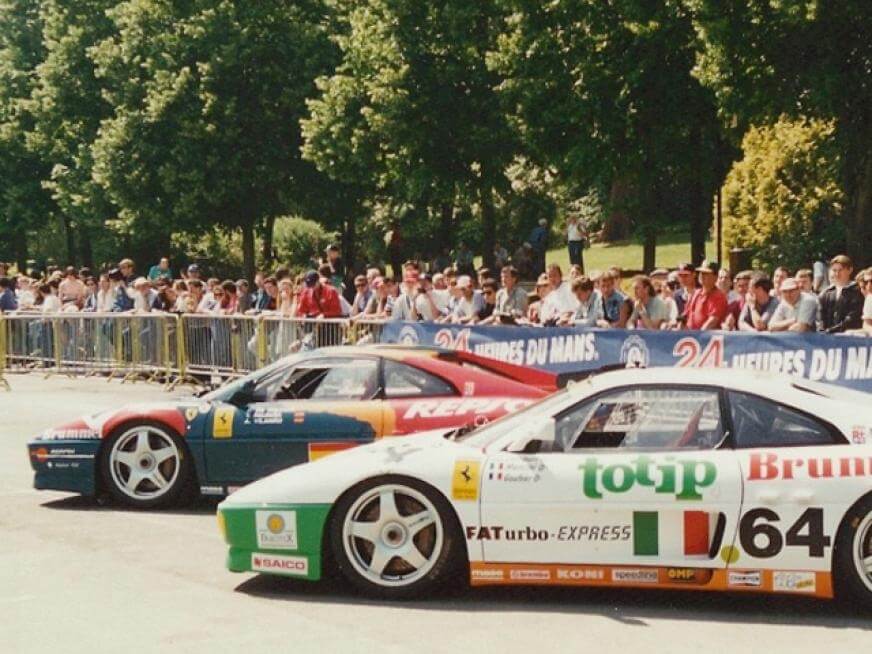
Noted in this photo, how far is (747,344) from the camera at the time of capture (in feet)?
47.2

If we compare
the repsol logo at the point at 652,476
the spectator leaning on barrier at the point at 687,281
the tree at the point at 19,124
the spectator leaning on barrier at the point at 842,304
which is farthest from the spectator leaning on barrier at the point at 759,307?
the tree at the point at 19,124

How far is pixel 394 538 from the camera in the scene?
8297 mm

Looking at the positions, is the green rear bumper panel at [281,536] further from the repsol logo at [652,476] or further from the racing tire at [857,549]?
the racing tire at [857,549]

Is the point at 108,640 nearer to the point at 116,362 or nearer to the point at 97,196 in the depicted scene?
the point at 116,362

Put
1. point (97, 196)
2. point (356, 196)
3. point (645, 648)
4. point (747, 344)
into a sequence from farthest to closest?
point (97, 196)
point (356, 196)
point (747, 344)
point (645, 648)

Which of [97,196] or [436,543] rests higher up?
[97,196]

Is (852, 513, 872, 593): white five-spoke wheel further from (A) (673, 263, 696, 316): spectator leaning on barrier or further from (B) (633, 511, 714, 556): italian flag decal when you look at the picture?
(A) (673, 263, 696, 316): spectator leaning on barrier

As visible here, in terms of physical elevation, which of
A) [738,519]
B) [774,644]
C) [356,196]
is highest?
[356,196]

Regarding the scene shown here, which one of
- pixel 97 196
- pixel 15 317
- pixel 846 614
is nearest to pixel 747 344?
pixel 846 614

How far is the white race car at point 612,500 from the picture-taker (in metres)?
7.82

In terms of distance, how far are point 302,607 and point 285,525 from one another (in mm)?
476

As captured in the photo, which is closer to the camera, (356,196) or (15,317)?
(15,317)

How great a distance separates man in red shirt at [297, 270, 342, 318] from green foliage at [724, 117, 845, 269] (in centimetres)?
1694

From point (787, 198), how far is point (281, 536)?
1132 inches
